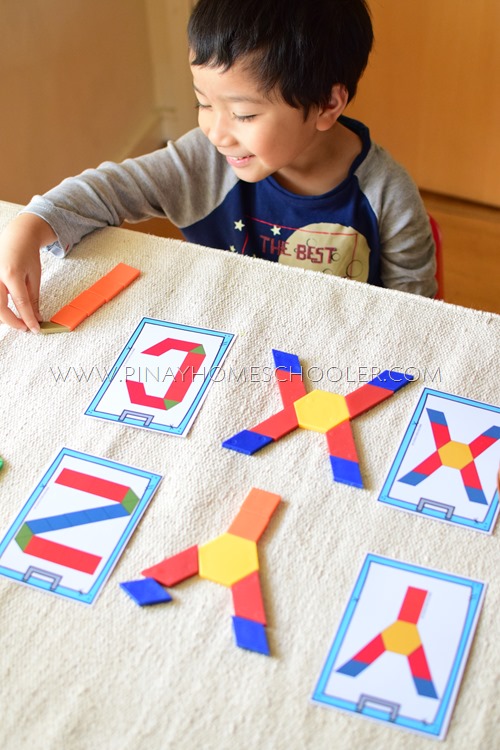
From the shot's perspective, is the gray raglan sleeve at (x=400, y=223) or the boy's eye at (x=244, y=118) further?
the gray raglan sleeve at (x=400, y=223)

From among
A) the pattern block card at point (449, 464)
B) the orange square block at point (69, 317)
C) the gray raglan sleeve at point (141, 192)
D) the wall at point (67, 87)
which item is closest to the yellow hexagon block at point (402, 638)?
the pattern block card at point (449, 464)

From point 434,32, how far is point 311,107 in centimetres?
100

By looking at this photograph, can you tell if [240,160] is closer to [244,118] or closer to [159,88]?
[244,118]

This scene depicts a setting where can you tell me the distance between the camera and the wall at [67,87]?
1501 millimetres

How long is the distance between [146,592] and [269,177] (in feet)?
2.08

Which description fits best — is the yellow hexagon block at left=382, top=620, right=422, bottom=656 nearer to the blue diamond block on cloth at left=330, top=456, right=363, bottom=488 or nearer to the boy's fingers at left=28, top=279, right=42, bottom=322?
the blue diamond block on cloth at left=330, top=456, right=363, bottom=488

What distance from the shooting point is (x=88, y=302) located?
84 cm

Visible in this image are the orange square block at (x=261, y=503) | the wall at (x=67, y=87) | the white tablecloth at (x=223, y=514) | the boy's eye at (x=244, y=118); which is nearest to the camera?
the white tablecloth at (x=223, y=514)

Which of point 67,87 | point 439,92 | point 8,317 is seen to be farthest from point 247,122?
point 439,92

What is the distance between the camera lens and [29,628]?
58 centimetres

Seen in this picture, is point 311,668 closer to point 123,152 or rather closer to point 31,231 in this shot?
point 31,231

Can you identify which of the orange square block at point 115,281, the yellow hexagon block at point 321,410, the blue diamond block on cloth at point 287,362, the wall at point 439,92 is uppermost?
the orange square block at point 115,281

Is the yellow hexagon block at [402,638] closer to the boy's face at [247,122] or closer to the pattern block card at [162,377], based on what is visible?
the pattern block card at [162,377]

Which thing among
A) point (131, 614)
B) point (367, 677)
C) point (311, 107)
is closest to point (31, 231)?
point (311, 107)
